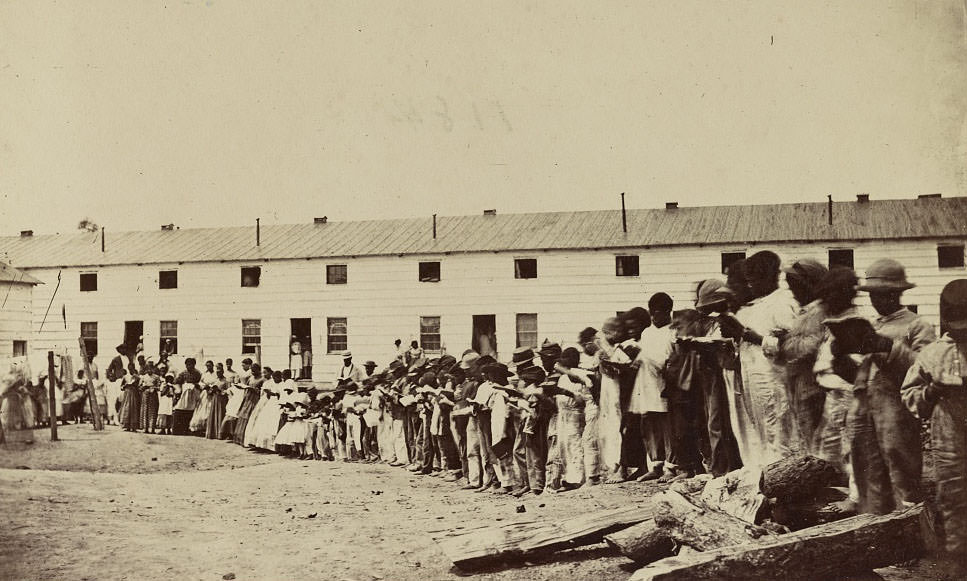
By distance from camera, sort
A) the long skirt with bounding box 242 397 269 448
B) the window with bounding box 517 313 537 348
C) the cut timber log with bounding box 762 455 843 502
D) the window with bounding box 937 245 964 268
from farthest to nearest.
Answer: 1. the window with bounding box 517 313 537 348
2. the long skirt with bounding box 242 397 269 448
3. the window with bounding box 937 245 964 268
4. the cut timber log with bounding box 762 455 843 502

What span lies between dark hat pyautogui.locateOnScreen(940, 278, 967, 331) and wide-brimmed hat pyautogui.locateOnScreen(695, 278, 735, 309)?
4.94 ft

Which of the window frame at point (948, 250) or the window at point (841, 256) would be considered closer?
the window frame at point (948, 250)

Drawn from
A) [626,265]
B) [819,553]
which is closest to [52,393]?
[819,553]

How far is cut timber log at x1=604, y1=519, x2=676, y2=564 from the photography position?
4914mm

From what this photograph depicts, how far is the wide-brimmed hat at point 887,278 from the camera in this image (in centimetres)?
484

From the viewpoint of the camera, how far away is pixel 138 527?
6.64m

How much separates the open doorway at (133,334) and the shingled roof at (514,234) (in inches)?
35.4

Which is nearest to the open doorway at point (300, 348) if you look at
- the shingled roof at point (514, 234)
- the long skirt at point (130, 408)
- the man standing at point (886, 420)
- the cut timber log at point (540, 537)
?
the shingled roof at point (514, 234)

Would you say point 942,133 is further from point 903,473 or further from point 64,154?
point 64,154

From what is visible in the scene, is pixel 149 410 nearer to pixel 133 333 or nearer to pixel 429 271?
pixel 133 333

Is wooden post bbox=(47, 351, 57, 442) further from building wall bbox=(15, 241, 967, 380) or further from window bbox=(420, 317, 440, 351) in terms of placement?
window bbox=(420, 317, 440, 351)

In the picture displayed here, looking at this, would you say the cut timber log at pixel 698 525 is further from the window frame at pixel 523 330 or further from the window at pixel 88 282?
the window frame at pixel 523 330

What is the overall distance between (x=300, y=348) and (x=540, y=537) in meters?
8.14

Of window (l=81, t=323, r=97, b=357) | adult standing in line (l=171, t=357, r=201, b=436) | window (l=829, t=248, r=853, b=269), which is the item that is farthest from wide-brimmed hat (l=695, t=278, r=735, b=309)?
adult standing in line (l=171, t=357, r=201, b=436)
